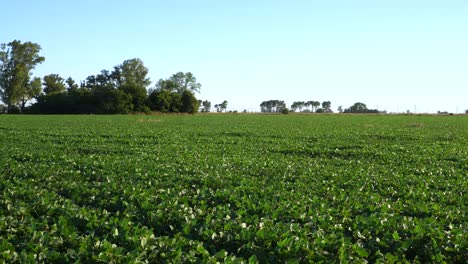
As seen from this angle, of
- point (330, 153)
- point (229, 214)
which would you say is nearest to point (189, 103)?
point (330, 153)

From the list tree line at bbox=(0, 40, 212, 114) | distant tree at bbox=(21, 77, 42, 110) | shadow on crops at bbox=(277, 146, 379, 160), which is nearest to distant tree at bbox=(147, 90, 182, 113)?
tree line at bbox=(0, 40, 212, 114)

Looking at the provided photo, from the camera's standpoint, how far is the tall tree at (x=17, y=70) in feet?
333

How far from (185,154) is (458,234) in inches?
480

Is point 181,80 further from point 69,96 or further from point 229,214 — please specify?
point 229,214

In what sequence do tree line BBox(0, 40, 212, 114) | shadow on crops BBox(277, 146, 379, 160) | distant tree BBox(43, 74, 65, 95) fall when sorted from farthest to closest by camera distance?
distant tree BBox(43, 74, 65, 95)
tree line BBox(0, 40, 212, 114)
shadow on crops BBox(277, 146, 379, 160)

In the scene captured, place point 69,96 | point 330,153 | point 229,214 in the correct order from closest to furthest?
point 229,214, point 330,153, point 69,96

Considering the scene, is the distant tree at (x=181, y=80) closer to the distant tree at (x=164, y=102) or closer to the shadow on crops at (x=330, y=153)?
the distant tree at (x=164, y=102)

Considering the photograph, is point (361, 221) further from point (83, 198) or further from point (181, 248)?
point (83, 198)

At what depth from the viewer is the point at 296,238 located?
5902 millimetres

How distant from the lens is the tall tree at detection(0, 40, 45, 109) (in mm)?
101500

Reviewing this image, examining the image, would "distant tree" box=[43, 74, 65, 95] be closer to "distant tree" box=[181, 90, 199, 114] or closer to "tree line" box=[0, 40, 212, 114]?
"tree line" box=[0, 40, 212, 114]

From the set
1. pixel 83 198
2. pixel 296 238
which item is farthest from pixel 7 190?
pixel 296 238

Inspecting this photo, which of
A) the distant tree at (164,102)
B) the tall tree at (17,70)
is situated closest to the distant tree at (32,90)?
the tall tree at (17,70)

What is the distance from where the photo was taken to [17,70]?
102 m
